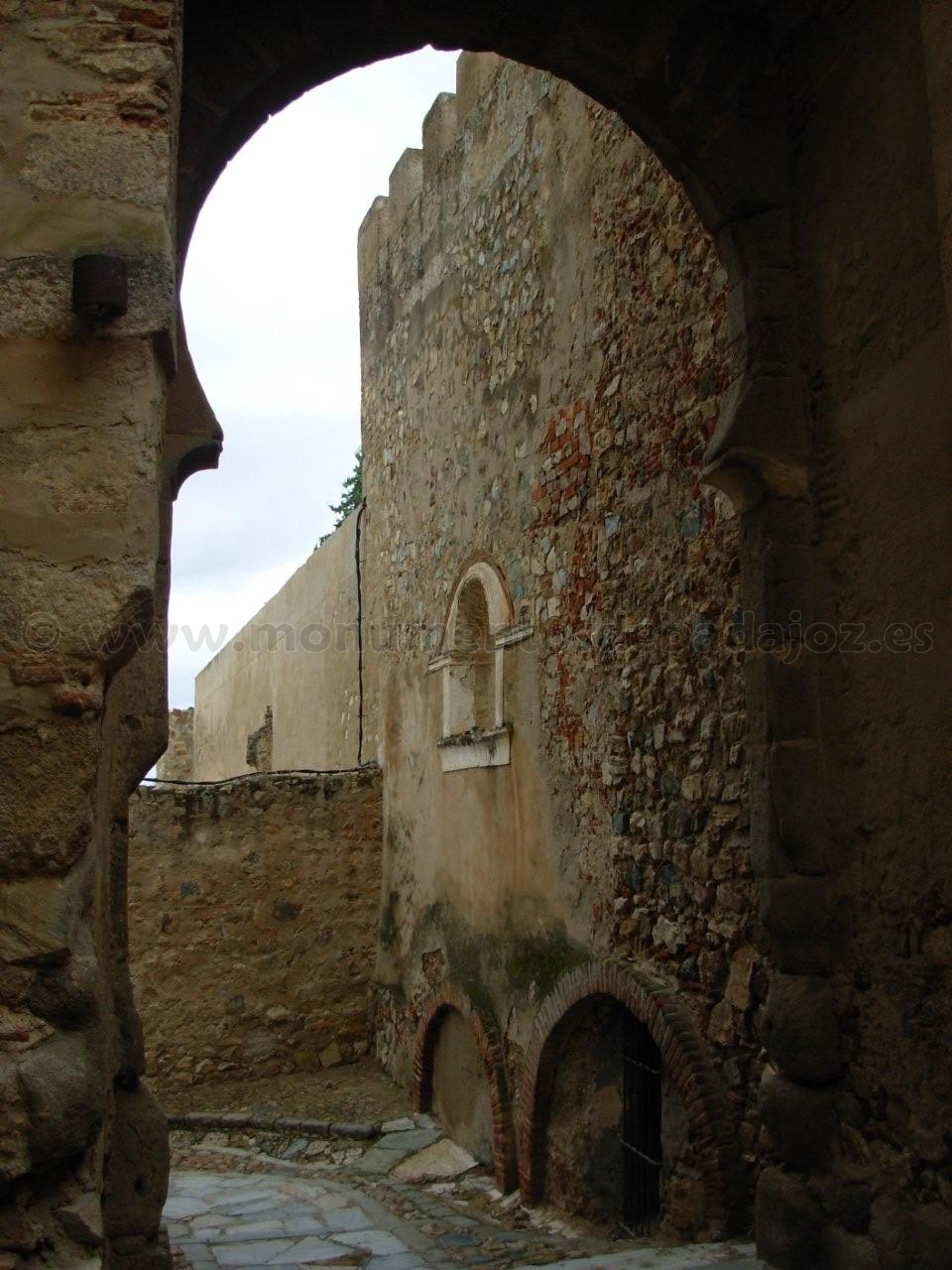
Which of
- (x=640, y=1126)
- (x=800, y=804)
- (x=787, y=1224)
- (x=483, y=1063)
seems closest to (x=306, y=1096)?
(x=483, y=1063)

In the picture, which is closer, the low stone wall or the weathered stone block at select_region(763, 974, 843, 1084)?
the weathered stone block at select_region(763, 974, 843, 1084)

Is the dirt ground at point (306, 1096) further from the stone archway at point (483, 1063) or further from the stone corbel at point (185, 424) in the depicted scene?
the stone corbel at point (185, 424)

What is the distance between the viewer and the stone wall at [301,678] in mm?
11773

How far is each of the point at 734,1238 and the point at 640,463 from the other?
3303 mm

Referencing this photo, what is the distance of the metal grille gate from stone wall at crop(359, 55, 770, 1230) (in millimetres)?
484

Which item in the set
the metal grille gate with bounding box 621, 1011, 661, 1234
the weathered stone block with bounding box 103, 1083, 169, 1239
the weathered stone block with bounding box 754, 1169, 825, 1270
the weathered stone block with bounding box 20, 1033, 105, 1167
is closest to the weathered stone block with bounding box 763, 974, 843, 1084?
the weathered stone block with bounding box 754, 1169, 825, 1270

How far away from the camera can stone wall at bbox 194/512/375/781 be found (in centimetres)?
1177

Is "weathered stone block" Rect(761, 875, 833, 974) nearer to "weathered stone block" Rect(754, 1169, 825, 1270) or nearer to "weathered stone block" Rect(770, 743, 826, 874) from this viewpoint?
"weathered stone block" Rect(770, 743, 826, 874)

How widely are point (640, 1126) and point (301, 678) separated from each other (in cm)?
894

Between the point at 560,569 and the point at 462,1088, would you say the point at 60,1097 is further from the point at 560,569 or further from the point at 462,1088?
the point at 462,1088

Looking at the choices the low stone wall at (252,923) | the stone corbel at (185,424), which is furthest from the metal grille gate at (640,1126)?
the low stone wall at (252,923)

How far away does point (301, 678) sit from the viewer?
46.6 feet

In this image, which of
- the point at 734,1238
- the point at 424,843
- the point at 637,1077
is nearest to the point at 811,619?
the point at 734,1238

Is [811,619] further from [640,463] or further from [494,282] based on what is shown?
[494,282]
